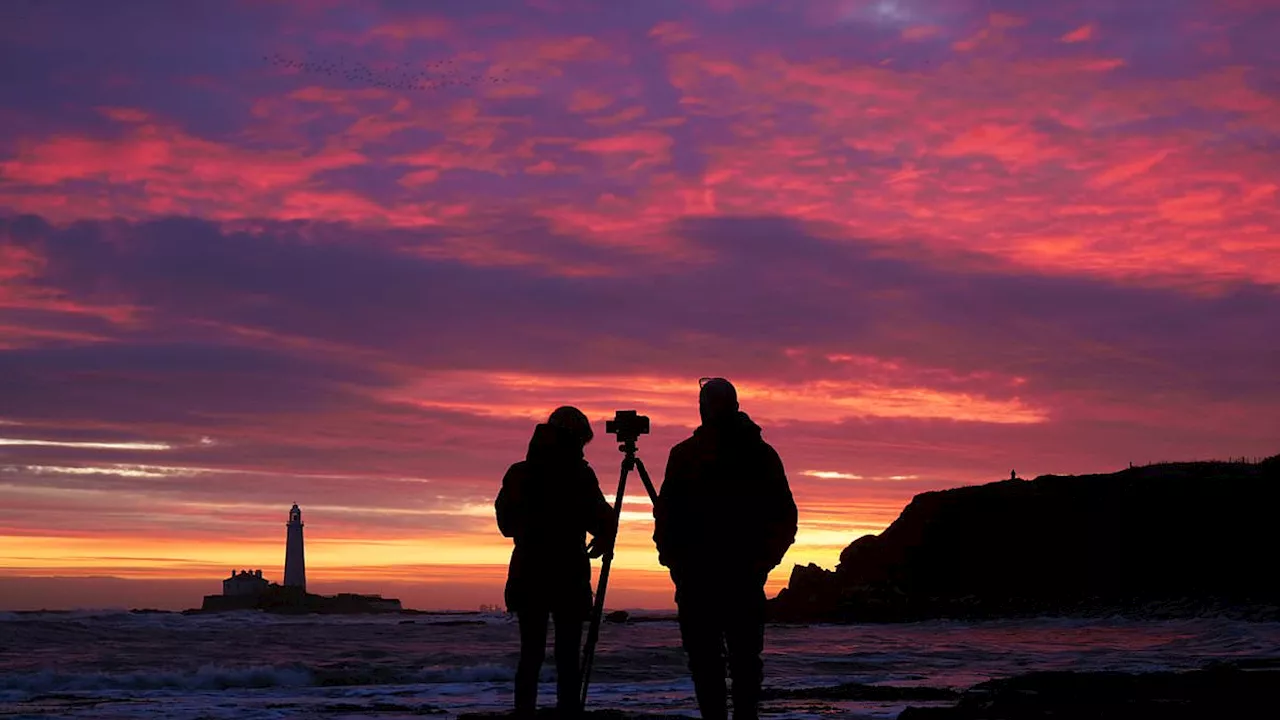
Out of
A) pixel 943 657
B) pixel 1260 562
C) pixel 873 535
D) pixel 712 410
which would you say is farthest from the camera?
pixel 873 535

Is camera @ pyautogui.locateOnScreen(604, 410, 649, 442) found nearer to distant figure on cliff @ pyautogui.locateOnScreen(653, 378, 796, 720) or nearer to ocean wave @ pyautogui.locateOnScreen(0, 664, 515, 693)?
distant figure on cliff @ pyautogui.locateOnScreen(653, 378, 796, 720)

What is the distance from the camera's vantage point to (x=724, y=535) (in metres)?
8.51

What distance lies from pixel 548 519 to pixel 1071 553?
67.9 m

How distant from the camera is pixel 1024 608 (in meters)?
66.8

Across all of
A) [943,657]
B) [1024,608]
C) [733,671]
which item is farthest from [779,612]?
[733,671]

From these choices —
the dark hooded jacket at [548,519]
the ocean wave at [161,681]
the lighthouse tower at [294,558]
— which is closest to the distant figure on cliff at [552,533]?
the dark hooded jacket at [548,519]

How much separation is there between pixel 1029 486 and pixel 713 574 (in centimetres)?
7257

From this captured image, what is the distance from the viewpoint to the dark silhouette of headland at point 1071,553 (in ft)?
215

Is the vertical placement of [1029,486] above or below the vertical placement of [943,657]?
above

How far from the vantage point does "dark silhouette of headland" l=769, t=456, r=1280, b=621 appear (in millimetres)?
65562

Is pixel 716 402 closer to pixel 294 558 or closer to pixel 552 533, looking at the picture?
pixel 552 533

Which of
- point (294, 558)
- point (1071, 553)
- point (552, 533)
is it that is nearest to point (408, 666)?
point (552, 533)

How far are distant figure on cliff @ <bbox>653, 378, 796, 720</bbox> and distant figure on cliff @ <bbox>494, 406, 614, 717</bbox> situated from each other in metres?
1.01

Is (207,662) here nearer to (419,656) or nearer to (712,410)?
(419,656)
